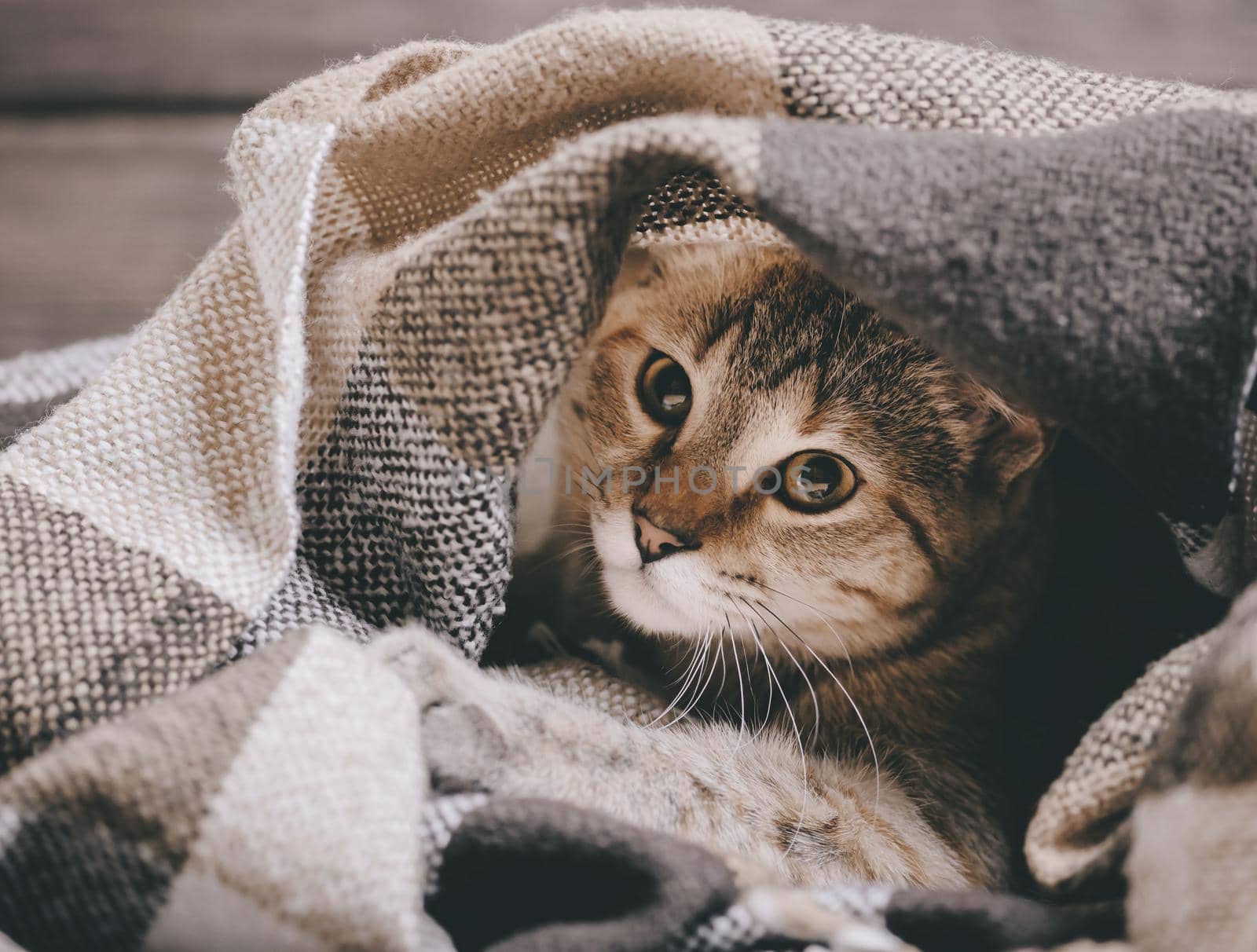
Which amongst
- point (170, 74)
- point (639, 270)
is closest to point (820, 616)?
point (639, 270)

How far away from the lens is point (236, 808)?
14.6 inches

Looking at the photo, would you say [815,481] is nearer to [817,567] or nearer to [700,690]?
[817,567]

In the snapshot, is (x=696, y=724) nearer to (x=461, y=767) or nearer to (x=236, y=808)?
(x=461, y=767)

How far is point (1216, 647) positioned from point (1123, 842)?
0.34 ft

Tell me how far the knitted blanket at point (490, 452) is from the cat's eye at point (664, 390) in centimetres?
14

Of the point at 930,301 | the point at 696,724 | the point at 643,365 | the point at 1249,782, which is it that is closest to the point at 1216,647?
the point at 1249,782

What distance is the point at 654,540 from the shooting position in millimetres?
648

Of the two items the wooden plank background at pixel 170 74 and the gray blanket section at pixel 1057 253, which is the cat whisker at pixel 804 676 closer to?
the gray blanket section at pixel 1057 253

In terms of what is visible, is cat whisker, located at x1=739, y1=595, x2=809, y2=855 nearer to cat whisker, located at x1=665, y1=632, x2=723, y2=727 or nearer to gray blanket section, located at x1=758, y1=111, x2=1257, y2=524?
cat whisker, located at x1=665, y1=632, x2=723, y2=727

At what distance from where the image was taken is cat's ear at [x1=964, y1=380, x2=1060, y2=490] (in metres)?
0.64

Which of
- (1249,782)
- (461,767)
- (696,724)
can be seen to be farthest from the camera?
(696,724)

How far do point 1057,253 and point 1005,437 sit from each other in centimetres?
27

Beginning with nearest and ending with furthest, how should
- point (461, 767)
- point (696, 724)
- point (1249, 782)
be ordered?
point (1249, 782) < point (461, 767) < point (696, 724)

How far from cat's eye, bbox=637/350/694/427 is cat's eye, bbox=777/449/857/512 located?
0.09m
